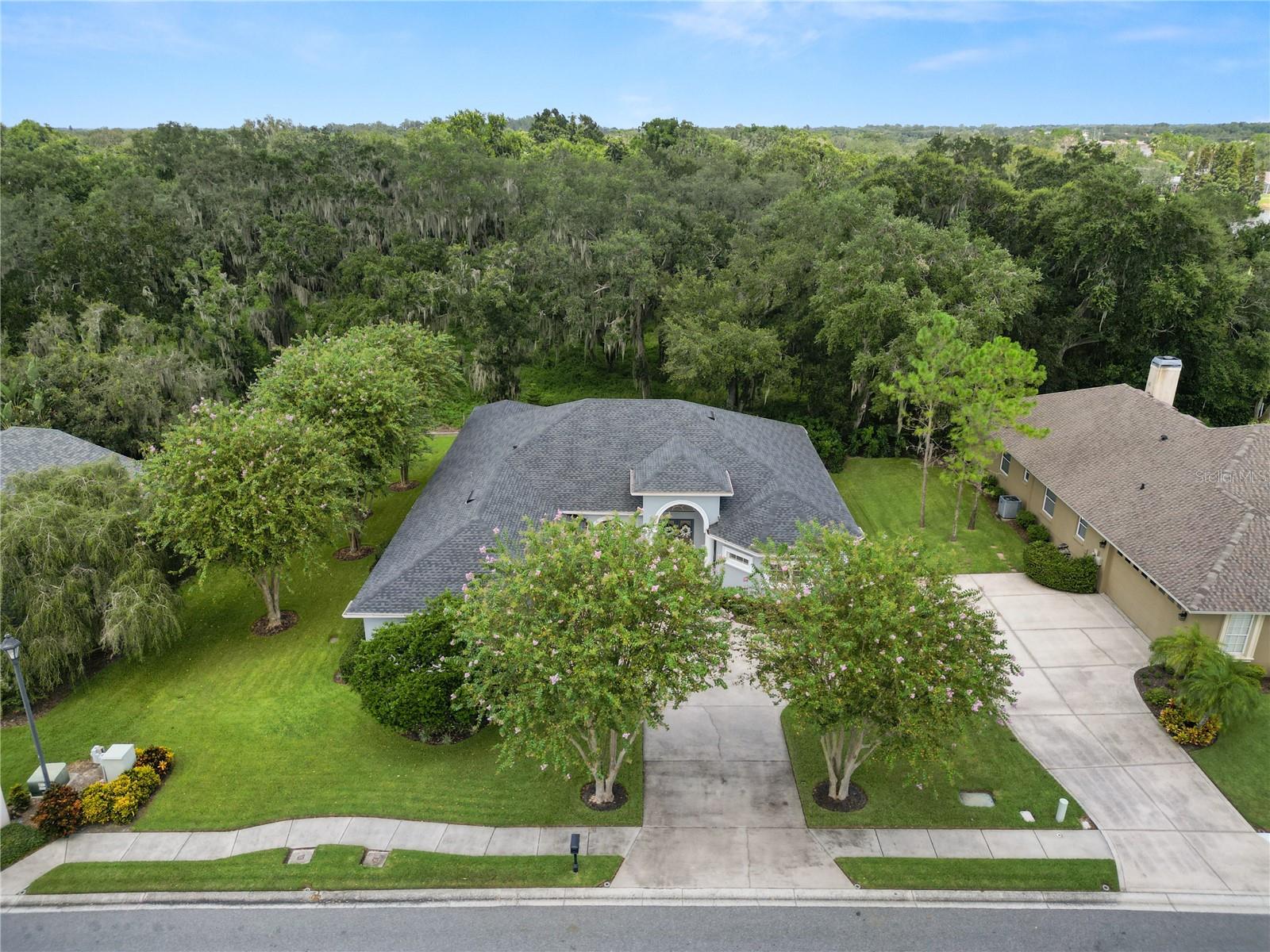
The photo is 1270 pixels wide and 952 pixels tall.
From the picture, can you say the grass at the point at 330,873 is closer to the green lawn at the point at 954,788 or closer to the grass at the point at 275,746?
the grass at the point at 275,746

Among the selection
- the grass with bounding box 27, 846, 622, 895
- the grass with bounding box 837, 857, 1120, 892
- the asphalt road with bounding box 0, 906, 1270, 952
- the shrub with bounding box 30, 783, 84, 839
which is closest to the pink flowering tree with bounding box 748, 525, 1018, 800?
the grass with bounding box 837, 857, 1120, 892

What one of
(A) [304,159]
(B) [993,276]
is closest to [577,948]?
(B) [993,276]

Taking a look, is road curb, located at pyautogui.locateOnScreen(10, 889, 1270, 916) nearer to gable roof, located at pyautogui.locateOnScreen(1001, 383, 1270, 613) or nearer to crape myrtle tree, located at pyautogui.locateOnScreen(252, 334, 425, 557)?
gable roof, located at pyautogui.locateOnScreen(1001, 383, 1270, 613)

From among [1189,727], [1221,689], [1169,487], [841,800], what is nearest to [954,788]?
[841,800]

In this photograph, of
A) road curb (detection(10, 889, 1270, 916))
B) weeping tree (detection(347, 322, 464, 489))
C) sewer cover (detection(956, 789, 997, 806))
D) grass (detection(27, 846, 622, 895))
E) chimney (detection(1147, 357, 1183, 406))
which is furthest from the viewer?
weeping tree (detection(347, 322, 464, 489))

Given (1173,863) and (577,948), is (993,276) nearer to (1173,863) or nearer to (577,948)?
(1173,863)

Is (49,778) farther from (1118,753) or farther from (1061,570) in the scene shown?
(1061,570)

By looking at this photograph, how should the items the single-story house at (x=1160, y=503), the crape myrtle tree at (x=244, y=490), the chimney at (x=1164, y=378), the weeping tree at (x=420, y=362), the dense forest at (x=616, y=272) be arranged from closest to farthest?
the single-story house at (x=1160, y=503), the crape myrtle tree at (x=244, y=490), the chimney at (x=1164, y=378), the weeping tree at (x=420, y=362), the dense forest at (x=616, y=272)

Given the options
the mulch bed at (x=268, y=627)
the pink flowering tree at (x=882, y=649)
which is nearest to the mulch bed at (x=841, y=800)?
the pink flowering tree at (x=882, y=649)
